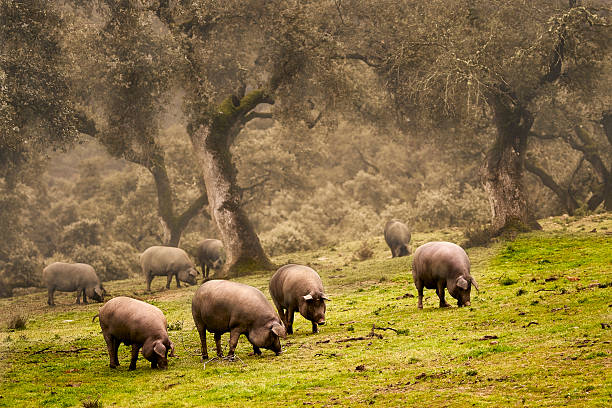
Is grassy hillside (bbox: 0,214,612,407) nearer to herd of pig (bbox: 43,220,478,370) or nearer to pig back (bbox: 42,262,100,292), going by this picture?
herd of pig (bbox: 43,220,478,370)

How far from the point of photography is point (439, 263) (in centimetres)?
1784

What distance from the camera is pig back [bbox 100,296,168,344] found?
47.9ft

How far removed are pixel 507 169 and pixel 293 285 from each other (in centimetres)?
2200

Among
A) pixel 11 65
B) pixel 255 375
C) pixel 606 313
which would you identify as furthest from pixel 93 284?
pixel 606 313

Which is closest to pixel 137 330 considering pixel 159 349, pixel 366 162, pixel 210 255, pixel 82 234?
pixel 159 349

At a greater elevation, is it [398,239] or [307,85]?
[307,85]

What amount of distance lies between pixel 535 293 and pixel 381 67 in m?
23.9

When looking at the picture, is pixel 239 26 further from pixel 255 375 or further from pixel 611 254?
pixel 255 375

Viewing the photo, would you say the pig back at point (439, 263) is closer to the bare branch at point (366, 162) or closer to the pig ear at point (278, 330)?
the pig ear at point (278, 330)

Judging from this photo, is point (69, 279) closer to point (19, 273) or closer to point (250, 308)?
point (19, 273)

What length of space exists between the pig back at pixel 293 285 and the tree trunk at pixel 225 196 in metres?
19.1

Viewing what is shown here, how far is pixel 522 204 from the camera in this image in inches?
1391

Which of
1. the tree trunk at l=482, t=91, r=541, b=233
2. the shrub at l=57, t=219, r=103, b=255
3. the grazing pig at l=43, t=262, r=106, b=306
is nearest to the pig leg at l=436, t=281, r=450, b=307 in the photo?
the tree trunk at l=482, t=91, r=541, b=233

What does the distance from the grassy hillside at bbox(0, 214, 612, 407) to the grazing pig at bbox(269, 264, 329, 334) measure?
0.58 m
